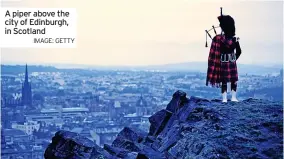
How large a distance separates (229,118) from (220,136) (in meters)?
0.71

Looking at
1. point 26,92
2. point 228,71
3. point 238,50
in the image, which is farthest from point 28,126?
point 238,50

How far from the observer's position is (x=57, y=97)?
2142 centimetres

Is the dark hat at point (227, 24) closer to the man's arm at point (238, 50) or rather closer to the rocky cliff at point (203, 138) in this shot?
the man's arm at point (238, 50)

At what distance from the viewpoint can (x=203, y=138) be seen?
24.8 feet

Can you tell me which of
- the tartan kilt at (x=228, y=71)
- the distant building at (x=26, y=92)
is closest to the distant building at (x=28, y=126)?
the distant building at (x=26, y=92)

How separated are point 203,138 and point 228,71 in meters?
2.12

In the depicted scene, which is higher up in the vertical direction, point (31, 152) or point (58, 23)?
point (58, 23)

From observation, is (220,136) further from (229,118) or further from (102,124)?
(102,124)

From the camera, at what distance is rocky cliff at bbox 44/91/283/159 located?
23.3ft

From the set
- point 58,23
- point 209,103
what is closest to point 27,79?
point 58,23
